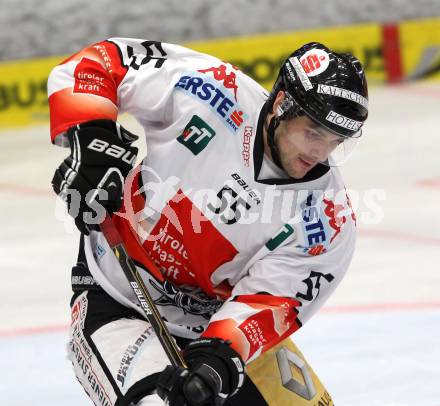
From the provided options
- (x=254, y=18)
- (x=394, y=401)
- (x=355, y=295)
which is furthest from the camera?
(x=254, y=18)

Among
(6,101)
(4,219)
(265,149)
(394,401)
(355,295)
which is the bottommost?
(6,101)

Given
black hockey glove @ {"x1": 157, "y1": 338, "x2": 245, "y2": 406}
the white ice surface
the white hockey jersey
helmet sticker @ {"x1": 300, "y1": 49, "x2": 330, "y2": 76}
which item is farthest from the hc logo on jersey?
the white ice surface

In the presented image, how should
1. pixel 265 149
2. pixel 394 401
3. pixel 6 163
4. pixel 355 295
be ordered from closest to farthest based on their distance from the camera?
pixel 265 149
pixel 394 401
pixel 355 295
pixel 6 163

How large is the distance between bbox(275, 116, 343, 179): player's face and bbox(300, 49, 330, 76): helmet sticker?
0.44 feet

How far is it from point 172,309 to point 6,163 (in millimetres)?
5068

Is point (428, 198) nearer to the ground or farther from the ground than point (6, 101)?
farther from the ground

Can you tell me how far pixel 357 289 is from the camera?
5.51 meters

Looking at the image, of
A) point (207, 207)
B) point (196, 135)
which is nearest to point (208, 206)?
point (207, 207)

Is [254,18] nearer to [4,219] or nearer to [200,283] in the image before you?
[4,219]

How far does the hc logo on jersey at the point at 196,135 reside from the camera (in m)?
3.45

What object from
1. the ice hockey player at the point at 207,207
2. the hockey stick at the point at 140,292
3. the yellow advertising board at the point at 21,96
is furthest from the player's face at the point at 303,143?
the yellow advertising board at the point at 21,96

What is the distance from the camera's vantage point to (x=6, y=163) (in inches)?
332

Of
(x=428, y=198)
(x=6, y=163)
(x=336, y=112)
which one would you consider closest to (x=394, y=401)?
(x=336, y=112)

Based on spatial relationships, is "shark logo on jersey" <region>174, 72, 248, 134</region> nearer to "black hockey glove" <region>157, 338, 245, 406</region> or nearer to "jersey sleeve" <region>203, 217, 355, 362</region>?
"jersey sleeve" <region>203, 217, 355, 362</region>
